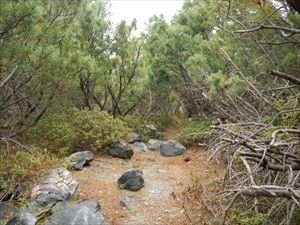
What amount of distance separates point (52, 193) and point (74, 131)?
315cm

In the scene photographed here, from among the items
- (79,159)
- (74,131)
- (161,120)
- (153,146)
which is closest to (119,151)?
(74,131)

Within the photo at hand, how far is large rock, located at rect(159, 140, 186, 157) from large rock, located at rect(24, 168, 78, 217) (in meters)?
3.86

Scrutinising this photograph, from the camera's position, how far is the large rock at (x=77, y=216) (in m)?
4.69

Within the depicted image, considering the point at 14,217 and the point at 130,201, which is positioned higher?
the point at 14,217

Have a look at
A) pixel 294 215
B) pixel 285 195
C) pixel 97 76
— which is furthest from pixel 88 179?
pixel 285 195

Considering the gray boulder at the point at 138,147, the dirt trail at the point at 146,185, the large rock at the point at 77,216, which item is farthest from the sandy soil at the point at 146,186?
the large rock at the point at 77,216

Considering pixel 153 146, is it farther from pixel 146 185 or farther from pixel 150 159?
pixel 146 185

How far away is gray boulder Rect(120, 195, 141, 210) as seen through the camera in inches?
235

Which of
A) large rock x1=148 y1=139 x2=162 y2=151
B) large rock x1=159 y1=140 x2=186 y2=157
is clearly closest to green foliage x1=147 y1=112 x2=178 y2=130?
large rock x1=148 y1=139 x2=162 y2=151

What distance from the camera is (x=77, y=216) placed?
4.75 meters

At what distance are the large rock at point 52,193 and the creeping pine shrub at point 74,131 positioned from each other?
6.16 ft

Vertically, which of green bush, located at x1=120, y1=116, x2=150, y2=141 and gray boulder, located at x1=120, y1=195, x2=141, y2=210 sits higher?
green bush, located at x1=120, y1=116, x2=150, y2=141

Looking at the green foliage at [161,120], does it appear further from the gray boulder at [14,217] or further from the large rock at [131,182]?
the gray boulder at [14,217]

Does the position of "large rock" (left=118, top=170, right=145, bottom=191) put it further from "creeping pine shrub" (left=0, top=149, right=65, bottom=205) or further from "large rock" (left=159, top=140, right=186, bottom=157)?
"large rock" (left=159, top=140, right=186, bottom=157)
